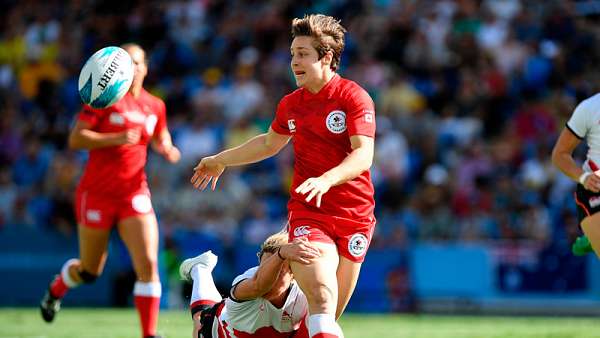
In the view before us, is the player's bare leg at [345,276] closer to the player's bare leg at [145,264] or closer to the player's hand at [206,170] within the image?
the player's hand at [206,170]

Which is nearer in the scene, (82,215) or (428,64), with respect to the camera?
(82,215)

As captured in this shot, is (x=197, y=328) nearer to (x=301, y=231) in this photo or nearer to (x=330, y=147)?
(x=301, y=231)

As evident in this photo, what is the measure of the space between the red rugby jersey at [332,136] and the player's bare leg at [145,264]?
2.53 metres

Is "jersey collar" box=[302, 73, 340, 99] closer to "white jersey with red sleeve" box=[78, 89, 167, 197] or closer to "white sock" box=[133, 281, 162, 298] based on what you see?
"white sock" box=[133, 281, 162, 298]

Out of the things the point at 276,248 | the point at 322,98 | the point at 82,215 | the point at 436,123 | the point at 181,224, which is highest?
the point at 322,98

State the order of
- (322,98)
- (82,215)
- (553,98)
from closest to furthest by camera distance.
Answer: (322,98) → (82,215) → (553,98)

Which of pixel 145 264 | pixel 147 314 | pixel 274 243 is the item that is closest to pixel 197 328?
pixel 274 243

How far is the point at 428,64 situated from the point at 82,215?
971 cm

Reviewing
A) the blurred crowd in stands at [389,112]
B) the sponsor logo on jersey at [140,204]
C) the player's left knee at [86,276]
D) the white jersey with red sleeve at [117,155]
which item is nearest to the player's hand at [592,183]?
the sponsor logo on jersey at [140,204]

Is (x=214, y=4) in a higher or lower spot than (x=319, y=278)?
lower

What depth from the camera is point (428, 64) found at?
60.7ft

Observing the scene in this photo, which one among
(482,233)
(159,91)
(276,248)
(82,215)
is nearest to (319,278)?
(276,248)

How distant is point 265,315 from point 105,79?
8.60ft

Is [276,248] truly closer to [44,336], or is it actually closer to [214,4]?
[44,336]
